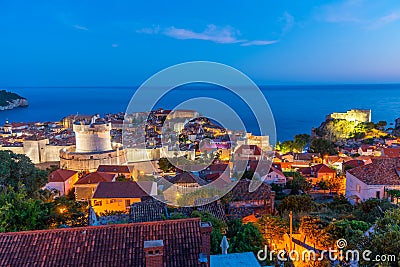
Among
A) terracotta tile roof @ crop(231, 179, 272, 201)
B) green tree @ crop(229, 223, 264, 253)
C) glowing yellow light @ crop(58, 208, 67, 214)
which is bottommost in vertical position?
terracotta tile roof @ crop(231, 179, 272, 201)

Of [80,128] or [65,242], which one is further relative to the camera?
[80,128]

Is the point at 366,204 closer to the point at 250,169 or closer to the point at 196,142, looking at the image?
the point at 250,169

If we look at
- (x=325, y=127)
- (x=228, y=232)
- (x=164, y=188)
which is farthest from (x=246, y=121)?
(x=228, y=232)

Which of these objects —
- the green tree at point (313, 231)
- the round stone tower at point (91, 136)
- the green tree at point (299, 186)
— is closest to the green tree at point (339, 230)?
the green tree at point (313, 231)

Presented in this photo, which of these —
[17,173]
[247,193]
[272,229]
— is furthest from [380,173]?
[17,173]

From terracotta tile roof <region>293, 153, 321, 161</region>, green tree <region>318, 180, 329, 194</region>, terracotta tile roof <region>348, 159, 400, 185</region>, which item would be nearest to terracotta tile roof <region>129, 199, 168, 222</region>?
terracotta tile roof <region>348, 159, 400, 185</region>

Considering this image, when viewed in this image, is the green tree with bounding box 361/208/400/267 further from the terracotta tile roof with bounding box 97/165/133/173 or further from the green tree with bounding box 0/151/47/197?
the terracotta tile roof with bounding box 97/165/133/173

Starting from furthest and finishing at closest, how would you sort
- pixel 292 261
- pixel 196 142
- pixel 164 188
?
pixel 196 142
pixel 164 188
pixel 292 261
